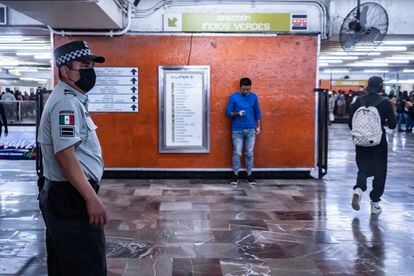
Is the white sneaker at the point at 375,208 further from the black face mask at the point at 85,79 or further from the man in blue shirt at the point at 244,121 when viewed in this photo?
the black face mask at the point at 85,79

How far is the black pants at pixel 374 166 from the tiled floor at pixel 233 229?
35 centimetres

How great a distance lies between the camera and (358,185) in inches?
229

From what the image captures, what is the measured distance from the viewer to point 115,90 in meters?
7.99

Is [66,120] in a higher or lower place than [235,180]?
higher

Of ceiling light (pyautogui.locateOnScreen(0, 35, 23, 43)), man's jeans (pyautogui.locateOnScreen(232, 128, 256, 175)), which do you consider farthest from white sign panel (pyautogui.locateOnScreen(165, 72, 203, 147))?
ceiling light (pyautogui.locateOnScreen(0, 35, 23, 43))

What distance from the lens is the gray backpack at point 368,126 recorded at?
5.54 meters

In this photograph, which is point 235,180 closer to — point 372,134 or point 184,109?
point 184,109

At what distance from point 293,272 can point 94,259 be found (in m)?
1.94

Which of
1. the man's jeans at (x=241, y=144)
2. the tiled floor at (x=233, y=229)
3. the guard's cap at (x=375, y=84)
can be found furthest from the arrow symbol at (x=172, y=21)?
the guard's cap at (x=375, y=84)

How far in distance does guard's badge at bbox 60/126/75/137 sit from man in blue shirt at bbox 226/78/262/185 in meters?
5.36

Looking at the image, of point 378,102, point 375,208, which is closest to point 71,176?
point 378,102

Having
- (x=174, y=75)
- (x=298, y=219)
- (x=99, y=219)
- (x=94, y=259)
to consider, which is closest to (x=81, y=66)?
(x=99, y=219)

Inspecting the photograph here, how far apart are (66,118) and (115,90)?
5.74 meters

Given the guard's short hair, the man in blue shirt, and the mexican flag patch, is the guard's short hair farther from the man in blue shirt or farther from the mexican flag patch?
the mexican flag patch
